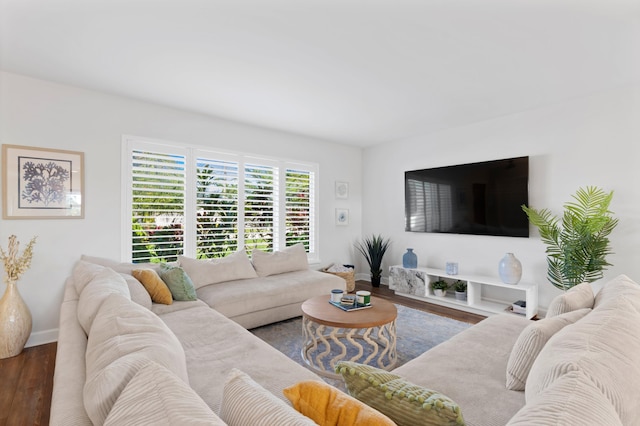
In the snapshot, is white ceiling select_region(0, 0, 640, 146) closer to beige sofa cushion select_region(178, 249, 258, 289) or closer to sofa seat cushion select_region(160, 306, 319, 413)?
beige sofa cushion select_region(178, 249, 258, 289)

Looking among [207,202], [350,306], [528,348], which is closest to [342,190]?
[207,202]

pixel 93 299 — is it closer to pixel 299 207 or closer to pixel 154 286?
pixel 154 286

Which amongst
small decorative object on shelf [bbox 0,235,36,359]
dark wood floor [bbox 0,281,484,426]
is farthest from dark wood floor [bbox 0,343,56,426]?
small decorative object on shelf [bbox 0,235,36,359]

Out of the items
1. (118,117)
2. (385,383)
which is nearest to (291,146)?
(118,117)

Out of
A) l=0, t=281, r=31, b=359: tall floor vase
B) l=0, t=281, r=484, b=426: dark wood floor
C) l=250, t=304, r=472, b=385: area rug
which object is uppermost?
l=0, t=281, r=31, b=359: tall floor vase

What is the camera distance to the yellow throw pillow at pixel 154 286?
8.80 ft

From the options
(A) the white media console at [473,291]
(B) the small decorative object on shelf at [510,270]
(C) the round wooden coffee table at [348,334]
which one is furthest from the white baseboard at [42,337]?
(B) the small decorative object on shelf at [510,270]

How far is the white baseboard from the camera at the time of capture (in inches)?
115

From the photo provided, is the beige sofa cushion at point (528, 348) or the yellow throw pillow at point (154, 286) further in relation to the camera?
the yellow throw pillow at point (154, 286)

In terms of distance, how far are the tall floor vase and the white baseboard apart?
0.61 ft

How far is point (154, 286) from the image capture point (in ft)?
8.83

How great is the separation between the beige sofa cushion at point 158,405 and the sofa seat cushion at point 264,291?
7.63ft

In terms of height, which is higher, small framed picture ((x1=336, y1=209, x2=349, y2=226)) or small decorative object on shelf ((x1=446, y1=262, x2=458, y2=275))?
small framed picture ((x1=336, y1=209, x2=349, y2=226))

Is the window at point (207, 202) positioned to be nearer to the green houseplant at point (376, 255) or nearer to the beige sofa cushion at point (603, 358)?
the green houseplant at point (376, 255)
